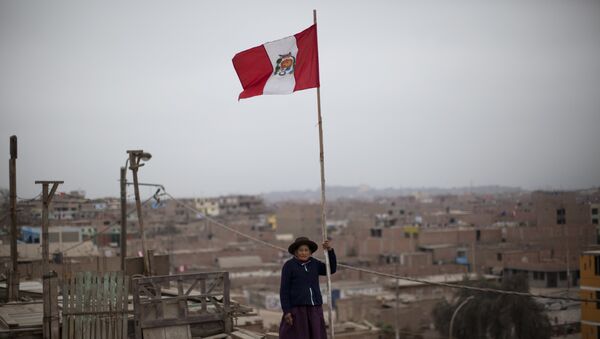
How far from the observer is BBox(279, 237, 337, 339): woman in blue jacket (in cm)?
680

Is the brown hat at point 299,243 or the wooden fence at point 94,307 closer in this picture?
the brown hat at point 299,243

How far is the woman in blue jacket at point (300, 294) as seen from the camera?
22.3 feet

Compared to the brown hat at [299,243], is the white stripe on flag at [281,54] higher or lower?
higher

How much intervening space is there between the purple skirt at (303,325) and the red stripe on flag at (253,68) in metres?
2.72

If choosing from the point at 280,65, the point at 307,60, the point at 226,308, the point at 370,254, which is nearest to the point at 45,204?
the point at 226,308

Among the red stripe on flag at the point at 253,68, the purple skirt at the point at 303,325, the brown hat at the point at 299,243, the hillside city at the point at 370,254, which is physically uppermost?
the red stripe on flag at the point at 253,68

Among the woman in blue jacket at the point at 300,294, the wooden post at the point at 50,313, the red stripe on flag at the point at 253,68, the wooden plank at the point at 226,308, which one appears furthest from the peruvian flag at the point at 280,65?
the wooden post at the point at 50,313

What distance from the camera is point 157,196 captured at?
14.9m

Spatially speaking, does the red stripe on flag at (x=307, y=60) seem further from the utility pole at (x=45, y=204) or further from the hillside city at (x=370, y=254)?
the utility pole at (x=45, y=204)

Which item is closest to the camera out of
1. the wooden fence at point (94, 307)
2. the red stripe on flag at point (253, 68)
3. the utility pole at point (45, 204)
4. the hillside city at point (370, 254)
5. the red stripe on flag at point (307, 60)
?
the wooden fence at point (94, 307)

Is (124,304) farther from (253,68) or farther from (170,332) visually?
(253,68)

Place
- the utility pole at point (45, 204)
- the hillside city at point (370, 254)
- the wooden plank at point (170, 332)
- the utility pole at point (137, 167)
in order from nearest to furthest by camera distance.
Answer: the wooden plank at point (170, 332) < the utility pole at point (45, 204) < the utility pole at point (137, 167) < the hillside city at point (370, 254)

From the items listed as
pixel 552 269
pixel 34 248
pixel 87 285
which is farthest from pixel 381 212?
pixel 87 285

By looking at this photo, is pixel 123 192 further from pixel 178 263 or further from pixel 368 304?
pixel 178 263
